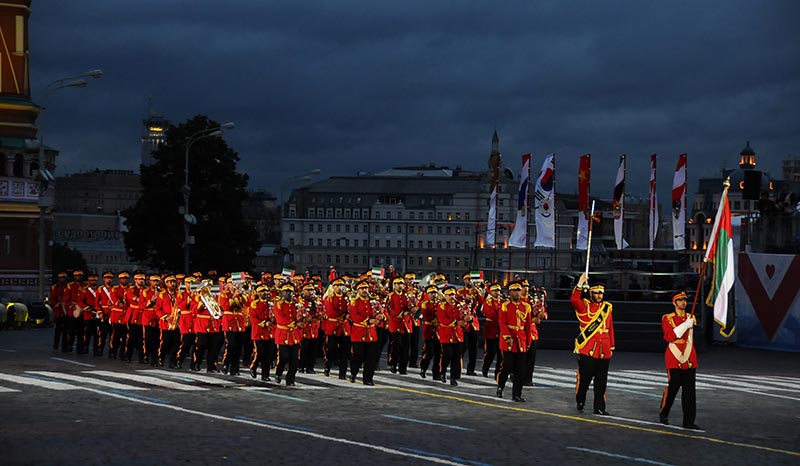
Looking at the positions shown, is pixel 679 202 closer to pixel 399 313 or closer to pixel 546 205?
pixel 546 205

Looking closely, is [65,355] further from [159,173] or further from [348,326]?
[159,173]

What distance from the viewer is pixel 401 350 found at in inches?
969

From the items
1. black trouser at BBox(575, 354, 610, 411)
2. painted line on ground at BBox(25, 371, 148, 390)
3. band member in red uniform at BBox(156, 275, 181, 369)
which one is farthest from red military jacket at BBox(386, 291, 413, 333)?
black trouser at BBox(575, 354, 610, 411)

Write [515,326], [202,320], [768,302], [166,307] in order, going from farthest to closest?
[768,302]
[166,307]
[202,320]
[515,326]

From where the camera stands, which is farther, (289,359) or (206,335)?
(206,335)

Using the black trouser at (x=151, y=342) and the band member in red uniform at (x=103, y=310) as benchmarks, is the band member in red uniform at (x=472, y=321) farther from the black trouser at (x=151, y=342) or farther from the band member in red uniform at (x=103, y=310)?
the band member in red uniform at (x=103, y=310)

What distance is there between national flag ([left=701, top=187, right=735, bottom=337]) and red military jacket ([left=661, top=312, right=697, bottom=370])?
1.45 m

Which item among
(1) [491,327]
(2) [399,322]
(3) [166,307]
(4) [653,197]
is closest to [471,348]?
(1) [491,327]

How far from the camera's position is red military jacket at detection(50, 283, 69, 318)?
2988 cm

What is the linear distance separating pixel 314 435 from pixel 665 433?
4496 millimetres

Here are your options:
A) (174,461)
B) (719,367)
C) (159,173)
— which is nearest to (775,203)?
(719,367)

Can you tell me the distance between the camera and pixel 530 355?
71.8 feet

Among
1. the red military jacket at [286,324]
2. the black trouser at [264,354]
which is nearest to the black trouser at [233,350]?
the black trouser at [264,354]

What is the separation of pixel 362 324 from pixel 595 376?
5306 mm
